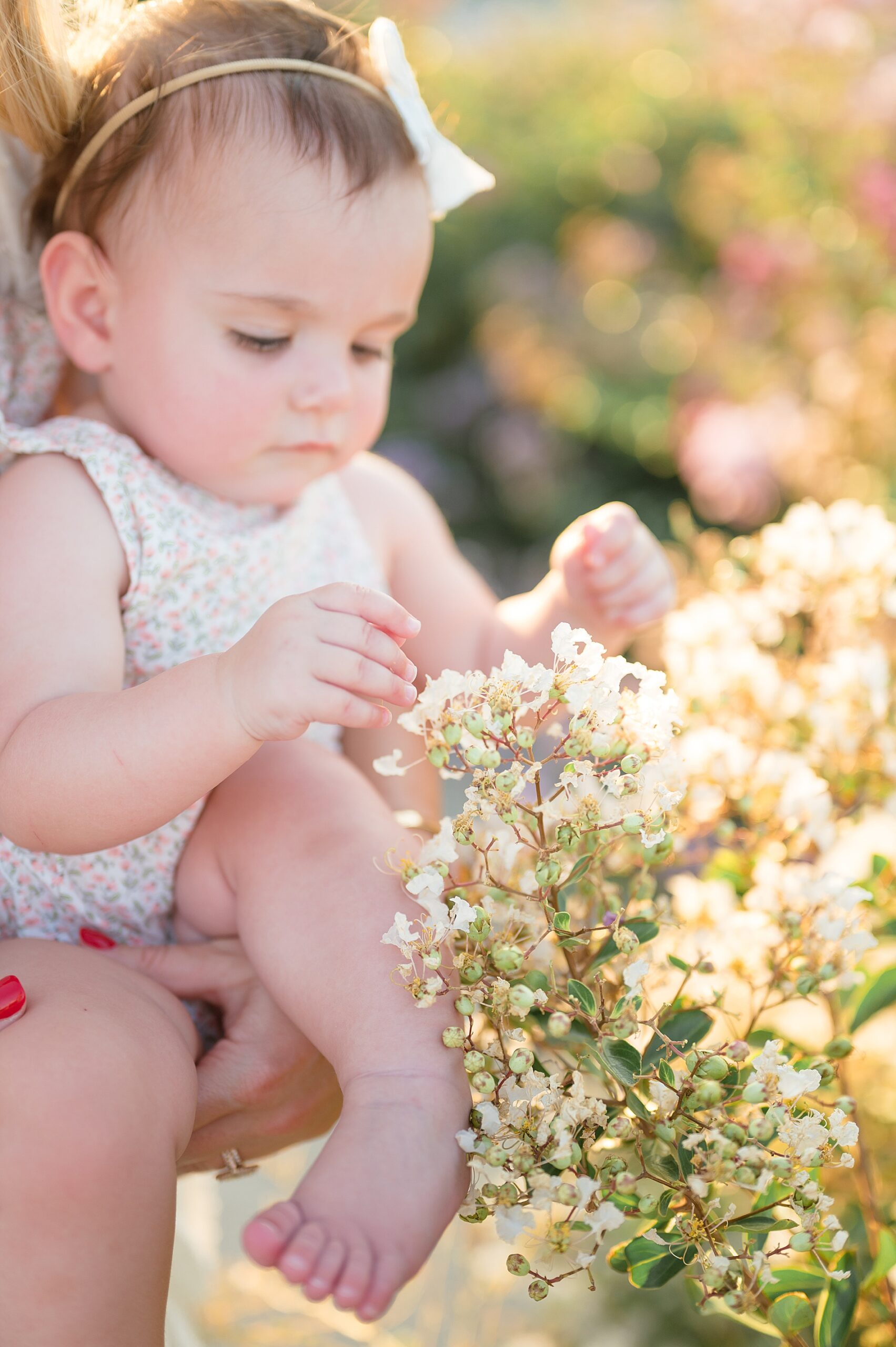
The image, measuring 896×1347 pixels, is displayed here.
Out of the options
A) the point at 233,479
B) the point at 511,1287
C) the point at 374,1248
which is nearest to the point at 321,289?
the point at 233,479

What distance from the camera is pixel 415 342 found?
4609mm

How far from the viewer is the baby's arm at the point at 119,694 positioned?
2.69 feet

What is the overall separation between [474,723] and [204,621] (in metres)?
0.45

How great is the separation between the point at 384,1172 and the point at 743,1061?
26 cm

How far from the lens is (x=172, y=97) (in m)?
1.05

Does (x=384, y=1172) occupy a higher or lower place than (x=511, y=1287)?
higher

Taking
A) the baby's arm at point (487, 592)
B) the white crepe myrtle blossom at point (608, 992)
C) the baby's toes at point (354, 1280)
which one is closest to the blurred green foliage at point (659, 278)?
the baby's arm at point (487, 592)

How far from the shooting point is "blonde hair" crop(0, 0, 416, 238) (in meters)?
1.04

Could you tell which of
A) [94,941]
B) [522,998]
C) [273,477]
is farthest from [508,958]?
[273,477]

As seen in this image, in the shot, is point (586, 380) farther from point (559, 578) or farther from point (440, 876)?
point (440, 876)

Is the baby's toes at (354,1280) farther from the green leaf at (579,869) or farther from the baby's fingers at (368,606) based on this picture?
the baby's fingers at (368,606)

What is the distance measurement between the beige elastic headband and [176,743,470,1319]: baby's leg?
598mm

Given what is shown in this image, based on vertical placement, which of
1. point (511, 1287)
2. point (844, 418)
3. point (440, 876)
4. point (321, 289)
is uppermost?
point (321, 289)

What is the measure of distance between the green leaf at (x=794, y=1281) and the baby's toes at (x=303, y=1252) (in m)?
0.34
